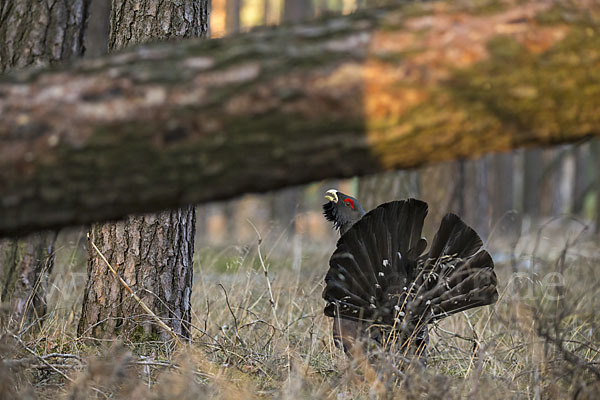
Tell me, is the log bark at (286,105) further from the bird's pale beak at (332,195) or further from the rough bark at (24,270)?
the rough bark at (24,270)

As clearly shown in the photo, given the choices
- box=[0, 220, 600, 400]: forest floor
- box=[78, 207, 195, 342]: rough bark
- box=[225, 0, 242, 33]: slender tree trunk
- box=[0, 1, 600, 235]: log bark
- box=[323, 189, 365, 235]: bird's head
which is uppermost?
box=[225, 0, 242, 33]: slender tree trunk

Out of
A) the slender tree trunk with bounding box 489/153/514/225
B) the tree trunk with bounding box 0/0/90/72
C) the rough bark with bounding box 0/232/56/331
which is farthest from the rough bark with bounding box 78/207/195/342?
the slender tree trunk with bounding box 489/153/514/225

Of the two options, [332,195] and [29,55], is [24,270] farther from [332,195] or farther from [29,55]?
[332,195]

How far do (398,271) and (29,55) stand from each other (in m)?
3.02

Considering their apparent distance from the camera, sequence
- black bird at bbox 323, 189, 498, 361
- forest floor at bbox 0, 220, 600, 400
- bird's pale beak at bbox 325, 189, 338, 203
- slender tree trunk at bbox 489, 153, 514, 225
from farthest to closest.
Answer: slender tree trunk at bbox 489, 153, 514, 225 < bird's pale beak at bbox 325, 189, 338, 203 < black bird at bbox 323, 189, 498, 361 < forest floor at bbox 0, 220, 600, 400

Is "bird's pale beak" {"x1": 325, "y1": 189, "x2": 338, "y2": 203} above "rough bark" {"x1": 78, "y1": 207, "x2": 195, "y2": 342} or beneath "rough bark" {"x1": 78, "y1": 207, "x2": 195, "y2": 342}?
above

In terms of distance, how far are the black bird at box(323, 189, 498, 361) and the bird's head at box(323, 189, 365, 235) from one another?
762 millimetres

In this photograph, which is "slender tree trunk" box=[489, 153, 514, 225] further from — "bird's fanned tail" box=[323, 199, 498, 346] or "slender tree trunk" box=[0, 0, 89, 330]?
"slender tree trunk" box=[0, 0, 89, 330]

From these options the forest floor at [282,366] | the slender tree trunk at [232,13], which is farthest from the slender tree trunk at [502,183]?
the forest floor at [282,366]

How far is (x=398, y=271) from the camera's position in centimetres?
386

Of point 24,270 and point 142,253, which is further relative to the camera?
point 24,270

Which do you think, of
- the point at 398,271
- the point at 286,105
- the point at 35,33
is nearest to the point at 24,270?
the point at 35,33

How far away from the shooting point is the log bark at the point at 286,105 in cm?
193

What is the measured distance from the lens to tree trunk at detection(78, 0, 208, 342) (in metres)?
3.71
